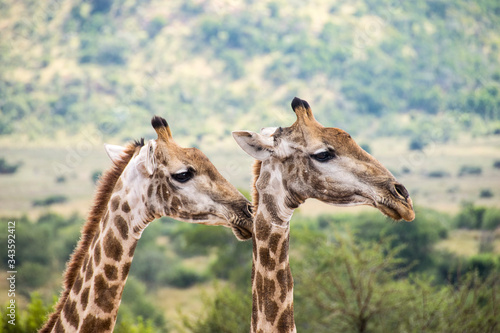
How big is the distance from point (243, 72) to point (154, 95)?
16969 millimetres

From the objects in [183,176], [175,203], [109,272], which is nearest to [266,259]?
[175,203]

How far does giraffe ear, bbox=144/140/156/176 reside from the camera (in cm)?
638

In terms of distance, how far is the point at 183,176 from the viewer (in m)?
6.49

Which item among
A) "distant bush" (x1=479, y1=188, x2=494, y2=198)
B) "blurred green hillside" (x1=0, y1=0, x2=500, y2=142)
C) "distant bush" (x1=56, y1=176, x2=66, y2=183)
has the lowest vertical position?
A: "distant bush" (x1=479, y1=188, x2=494, y2=198)

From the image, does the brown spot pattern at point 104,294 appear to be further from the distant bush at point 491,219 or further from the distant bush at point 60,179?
the distant bush at point 60,179

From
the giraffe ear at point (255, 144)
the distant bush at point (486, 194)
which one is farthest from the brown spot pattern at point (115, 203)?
the distant bush at point (486, 194)

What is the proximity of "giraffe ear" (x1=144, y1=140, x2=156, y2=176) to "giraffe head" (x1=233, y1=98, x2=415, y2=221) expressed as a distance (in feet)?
2.92

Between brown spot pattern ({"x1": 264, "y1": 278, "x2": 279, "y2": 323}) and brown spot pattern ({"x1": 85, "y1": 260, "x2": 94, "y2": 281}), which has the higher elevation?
brown spot pattern ({"x1": 85, "y1": 260, "x2": 94, "y2": 281})

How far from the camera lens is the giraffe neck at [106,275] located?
20.8ft

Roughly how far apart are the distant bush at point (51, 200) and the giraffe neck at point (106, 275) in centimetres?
6628

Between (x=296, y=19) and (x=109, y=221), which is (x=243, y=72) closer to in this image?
(x=296, y=19)

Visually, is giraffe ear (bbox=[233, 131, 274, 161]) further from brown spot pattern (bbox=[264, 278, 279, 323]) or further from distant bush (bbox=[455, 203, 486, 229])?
distant bush (bbox=[455, 203, 486, 229])

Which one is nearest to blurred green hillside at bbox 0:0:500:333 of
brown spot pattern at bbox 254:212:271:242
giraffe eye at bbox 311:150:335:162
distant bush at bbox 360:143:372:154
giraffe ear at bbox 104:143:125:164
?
distant bush at bbox 360:143:372:154

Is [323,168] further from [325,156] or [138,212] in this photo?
[138,212]
